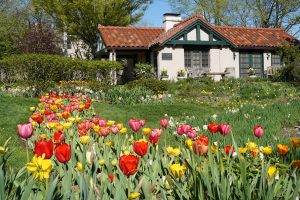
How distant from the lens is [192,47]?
28438mm

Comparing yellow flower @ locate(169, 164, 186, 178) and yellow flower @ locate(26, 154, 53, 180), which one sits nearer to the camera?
yellow flower @ locate(26, 154, 53, 180)

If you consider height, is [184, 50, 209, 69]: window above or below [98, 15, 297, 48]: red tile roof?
below

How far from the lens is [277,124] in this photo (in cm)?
748

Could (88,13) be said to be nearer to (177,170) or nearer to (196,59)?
(196,59)

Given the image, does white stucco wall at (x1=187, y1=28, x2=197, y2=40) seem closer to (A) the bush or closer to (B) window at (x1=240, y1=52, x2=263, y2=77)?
(B) window at (x1=240, y1=52, x2=263, y2=77)

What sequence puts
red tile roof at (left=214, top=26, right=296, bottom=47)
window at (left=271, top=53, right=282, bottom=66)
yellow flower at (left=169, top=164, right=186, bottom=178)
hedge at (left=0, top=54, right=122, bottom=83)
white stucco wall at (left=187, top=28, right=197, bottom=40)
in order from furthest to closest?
window at (left=271, top=53, right=282, bottom=66)
red tile roof at (left=214, top=26, right=296, bottom=47)
white stucco wall at (left=187, top=28, right=197, bottom=40)
hedge at (left=0, top=54, right=122, bottom=83)
yellow flower at (left=169, top=164, right=186, bottom=178)

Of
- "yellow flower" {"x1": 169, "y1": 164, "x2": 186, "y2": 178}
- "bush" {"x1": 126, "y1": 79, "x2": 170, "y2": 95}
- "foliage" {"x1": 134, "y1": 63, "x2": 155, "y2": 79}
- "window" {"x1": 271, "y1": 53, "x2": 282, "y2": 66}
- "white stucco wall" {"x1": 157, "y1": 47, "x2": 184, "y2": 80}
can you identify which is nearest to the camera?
"yellow flower" {"x1": 169, "y1": 164, "x2": 186, "y2": 178}

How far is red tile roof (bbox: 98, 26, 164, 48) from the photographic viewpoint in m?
27.8

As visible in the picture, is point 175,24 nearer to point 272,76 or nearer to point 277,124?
point 272,76

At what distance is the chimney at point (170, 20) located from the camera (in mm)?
30281

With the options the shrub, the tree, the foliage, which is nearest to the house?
the foliage

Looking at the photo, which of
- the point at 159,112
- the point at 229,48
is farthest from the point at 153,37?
the point at 159,112

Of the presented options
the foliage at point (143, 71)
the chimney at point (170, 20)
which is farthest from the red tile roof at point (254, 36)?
the foliage at point (143, 71)

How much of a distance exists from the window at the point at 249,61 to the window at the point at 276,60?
100cm
